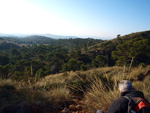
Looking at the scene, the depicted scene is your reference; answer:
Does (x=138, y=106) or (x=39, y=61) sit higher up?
(x=138, y=106)

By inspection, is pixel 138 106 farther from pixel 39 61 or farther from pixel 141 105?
pixel 39 61

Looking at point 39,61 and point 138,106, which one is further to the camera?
point 39,61

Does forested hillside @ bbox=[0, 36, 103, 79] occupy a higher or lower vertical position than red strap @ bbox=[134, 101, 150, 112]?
lower

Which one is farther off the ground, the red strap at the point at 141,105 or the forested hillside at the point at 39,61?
the red strap at the point at 141,105

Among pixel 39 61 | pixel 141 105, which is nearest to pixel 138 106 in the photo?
pixel 141 105

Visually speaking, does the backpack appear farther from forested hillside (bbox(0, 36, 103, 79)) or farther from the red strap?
forested hillside (bbox(0, 36, 103, 79))

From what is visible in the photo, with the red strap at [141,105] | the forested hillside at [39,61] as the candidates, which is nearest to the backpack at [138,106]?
the red strap at [141,105]

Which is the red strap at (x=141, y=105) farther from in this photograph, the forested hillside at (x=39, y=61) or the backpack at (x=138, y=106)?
the forested hillside at (x=39, y=61)

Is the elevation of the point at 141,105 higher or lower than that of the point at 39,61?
higher

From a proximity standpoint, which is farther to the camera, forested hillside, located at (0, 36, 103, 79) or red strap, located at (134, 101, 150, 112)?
forested hillside, located at (0, 36, 103, 79)

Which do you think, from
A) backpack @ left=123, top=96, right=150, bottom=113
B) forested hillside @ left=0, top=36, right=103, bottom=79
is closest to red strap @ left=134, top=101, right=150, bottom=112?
backpack @ left=123, top=96, right=150, bottom=113

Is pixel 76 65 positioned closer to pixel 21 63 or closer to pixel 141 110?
pixel 21 63

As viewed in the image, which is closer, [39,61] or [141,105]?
[141,105]

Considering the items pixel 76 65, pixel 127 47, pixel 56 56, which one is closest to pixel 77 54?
pixel 56 56
